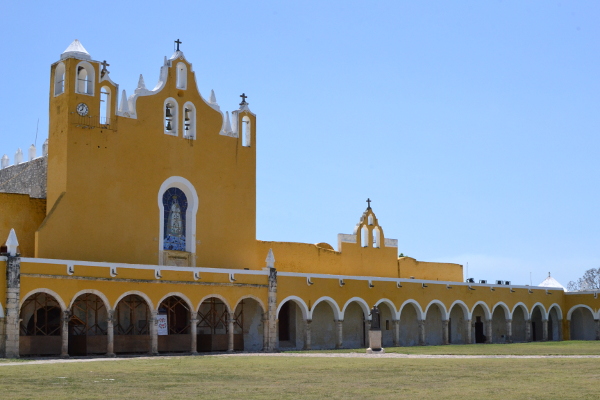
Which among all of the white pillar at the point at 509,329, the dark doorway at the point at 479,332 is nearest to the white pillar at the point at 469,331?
the dark doorway at the point at 479,332

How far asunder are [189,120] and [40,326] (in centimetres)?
1117

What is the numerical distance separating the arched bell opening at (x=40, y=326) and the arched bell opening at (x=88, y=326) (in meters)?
0.58

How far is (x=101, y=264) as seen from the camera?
32188 millimetres

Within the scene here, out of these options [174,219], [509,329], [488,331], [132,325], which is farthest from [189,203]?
[509,329]

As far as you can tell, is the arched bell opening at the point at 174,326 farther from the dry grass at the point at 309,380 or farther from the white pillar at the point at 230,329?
the dry grass at the point at 309,380

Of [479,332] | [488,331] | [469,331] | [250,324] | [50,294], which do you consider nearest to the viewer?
[50,294]

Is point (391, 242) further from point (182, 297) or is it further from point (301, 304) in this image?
point (182, 297)

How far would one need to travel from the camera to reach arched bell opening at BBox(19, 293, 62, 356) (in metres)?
31.3

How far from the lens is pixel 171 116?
38.3 meters

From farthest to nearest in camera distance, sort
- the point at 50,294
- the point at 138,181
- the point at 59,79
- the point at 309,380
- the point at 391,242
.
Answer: the point at 391,242
the point at 138,181
the point at 59,79
the point at 50,294
the point at 309,380

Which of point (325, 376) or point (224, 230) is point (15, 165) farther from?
point (325, 376)

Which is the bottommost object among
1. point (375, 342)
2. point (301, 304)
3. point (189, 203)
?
point (375, 342)

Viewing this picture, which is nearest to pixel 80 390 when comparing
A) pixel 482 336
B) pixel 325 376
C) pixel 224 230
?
pixel 325 376

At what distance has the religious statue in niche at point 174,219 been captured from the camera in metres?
37.1
